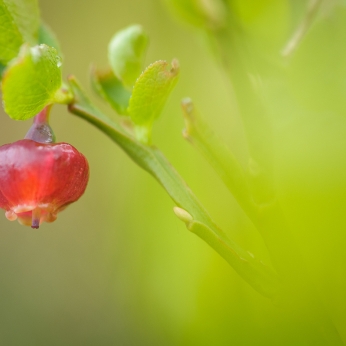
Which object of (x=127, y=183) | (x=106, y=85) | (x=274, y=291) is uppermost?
(x=106, y=85)

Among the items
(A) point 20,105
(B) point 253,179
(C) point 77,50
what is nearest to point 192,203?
(B) point 253,179

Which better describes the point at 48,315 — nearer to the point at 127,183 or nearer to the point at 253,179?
the point at 127,183

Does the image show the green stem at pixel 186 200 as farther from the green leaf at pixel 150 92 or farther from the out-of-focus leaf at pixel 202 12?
the out-of-focus leaf at pixel 202 12

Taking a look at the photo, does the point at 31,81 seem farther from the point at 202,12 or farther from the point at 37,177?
the point at 202,12

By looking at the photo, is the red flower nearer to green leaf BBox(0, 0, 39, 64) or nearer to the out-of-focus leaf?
green leaf BBox(0, 0, 39, 64)

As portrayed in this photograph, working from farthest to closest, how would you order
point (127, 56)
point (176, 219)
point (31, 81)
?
point (176, 219)
point (127, 56)
point (31, 81)

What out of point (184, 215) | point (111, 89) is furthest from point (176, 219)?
point (184, 215)

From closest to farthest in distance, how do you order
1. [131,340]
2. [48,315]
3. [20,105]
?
1. [20,105]
2. [131,340]
3. [48,315]
